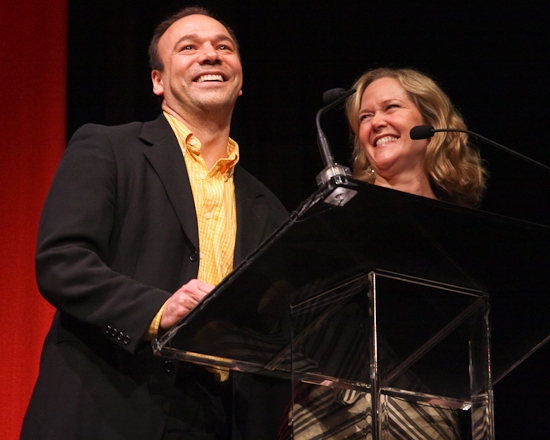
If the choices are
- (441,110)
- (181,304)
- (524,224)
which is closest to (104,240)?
(181,304)

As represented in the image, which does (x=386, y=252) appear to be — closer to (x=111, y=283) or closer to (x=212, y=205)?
(x=111, y=283)

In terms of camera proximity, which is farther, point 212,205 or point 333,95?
point 212,205

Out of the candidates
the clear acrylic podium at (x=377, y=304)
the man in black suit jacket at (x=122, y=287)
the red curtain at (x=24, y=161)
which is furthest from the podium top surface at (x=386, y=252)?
the red curtain at (x=24, y=161)

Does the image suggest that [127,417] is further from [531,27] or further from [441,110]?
[531,27]

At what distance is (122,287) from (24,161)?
1.18 metres

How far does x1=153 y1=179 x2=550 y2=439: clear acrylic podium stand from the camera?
1.27m

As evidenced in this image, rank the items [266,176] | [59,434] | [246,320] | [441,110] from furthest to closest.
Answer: [266,176], [441,110], [59,434], [246,320]

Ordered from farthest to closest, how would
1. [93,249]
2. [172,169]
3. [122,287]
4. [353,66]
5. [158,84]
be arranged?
1. [353,66]
2. [158,84]
3. [172,169]
4. [93,249]
5. [122,287]

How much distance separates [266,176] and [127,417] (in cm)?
155

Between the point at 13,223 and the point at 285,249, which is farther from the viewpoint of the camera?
the point at 13,223

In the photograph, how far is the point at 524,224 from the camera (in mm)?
1326

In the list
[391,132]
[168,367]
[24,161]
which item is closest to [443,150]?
[391,132]

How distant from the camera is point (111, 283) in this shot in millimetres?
1687

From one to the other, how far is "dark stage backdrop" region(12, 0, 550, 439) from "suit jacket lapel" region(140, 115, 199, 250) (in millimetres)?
884
